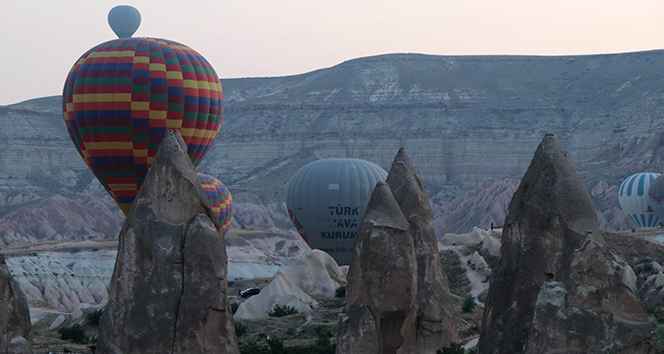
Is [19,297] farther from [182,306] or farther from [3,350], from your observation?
[182,306]

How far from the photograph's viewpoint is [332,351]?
100ft

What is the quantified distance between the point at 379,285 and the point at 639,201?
255 feet

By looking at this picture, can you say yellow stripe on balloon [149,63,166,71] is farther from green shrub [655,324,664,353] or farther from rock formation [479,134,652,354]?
rock formation [479,134,652,354]

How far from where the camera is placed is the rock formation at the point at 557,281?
53.1 ft

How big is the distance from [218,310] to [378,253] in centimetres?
577

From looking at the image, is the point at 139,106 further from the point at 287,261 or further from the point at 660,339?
the point at 660,339

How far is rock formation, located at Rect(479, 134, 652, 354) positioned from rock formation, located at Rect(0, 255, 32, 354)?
21.9ft

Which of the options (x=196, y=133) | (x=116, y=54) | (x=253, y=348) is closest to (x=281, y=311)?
(x=253, y=348)

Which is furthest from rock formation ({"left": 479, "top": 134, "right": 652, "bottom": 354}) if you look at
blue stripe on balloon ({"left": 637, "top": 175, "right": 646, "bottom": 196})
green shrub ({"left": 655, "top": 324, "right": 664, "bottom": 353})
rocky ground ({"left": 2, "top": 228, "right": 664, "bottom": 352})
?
blue stripe on balloon ({"left": 637, "top": 175, "right": 646, "bottom": 196})

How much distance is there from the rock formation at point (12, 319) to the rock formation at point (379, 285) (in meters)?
5.41

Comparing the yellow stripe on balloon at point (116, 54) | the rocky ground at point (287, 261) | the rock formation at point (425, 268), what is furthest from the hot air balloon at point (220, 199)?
the rock formation at point (425, 268)

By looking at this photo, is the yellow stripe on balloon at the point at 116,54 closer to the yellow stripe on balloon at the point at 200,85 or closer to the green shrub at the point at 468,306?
the yellow stripe on balloon at the point at 200,85

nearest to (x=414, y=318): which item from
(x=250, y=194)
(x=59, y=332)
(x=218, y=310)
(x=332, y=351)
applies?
(x=332, y=351)

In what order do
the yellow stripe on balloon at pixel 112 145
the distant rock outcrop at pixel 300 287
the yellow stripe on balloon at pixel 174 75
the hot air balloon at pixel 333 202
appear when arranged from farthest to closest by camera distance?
the hot air balloon at pixel 333 202 < the yellow stripe on balloon at pixel 174 75 < the yellow stripe on balloon at pixel 112 145 < the distant rock outcrop at pixel 300 287
